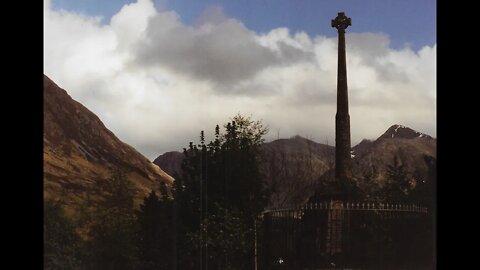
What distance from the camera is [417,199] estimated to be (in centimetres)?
1074

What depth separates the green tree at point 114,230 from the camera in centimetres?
989

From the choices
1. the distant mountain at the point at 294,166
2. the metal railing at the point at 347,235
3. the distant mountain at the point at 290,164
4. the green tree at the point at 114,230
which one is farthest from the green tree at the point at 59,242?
the distant mountain at the point at 294,166

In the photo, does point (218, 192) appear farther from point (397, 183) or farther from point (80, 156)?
point (397, 183)

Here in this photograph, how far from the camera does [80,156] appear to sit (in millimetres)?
10820

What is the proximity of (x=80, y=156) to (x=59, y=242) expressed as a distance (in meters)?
1.54

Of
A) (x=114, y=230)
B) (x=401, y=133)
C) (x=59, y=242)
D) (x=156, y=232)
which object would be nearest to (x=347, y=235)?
(x=401, y=133)

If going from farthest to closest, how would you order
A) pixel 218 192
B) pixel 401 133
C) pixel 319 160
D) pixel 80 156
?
pixel 80 156 < pixel 319 160 < pixel 401 133 < pixel 218 192

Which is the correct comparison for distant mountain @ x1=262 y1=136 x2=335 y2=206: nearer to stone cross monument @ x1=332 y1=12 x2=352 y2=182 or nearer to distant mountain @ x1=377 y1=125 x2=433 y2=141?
stone cross monument @ x1=332 y1=12 x2=352 y2=182

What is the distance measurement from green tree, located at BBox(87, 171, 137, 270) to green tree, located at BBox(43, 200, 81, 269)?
0.24 metres

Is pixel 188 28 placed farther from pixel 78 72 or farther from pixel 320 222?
pixel 320 222

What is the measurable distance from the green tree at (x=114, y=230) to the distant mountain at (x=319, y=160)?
997 millimetres

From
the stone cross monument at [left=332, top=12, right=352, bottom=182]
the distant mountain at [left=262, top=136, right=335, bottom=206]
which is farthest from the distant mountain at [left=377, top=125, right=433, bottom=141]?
the distant mountain at [left=262, top=136, right=335, bottom=206]

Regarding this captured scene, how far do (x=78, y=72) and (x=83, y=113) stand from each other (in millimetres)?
690
